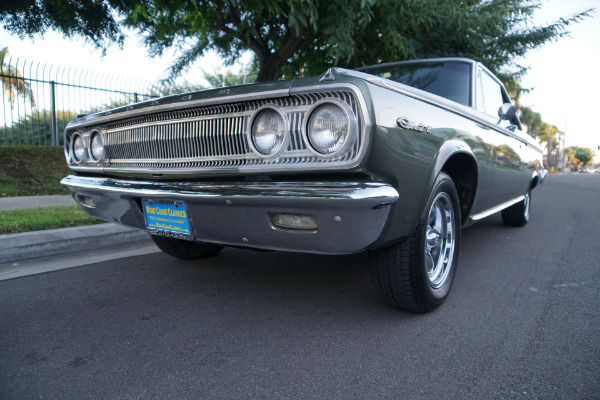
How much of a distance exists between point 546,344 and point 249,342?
1426mm

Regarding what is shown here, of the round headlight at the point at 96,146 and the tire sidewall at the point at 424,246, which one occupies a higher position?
the round headlight at the point at 96,146

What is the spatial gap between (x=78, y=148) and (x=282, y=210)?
1957 millimetres

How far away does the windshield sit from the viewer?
3238 mm

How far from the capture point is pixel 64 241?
371 centimetres

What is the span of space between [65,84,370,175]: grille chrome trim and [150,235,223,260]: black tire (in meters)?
0.79

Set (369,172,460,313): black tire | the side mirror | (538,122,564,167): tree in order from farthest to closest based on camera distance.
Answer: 1. (538,122,564,167): tree
2. the side mirror
3. (369,172,460,313): black tire

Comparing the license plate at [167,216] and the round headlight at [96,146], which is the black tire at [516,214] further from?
the round headlight at [96,146]

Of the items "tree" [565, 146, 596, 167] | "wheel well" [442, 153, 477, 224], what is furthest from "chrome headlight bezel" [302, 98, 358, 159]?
"tree" [565, 146, 596, 167]

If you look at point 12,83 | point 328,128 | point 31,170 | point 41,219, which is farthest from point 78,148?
point 12,83

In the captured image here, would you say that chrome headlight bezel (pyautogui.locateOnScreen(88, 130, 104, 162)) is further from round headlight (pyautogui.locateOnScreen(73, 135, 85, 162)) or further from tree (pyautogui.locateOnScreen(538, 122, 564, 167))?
tree (pyautogui.locateOnScreen(538, 122, 564, 167))

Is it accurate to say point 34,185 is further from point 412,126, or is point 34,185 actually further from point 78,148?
point 412,126

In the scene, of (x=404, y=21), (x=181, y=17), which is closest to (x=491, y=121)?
(x=404, y=21)

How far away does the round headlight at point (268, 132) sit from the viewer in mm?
1917

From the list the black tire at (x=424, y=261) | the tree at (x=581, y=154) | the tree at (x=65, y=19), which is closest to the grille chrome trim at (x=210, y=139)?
the black tire at (x=424, y=261)
